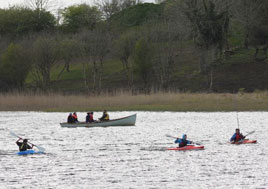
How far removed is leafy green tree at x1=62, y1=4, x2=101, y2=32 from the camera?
117375mm

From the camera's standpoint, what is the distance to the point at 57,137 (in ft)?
143

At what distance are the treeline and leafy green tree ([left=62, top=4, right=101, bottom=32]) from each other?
2.84 m

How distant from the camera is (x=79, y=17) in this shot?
12581cm

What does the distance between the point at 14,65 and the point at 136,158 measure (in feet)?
209

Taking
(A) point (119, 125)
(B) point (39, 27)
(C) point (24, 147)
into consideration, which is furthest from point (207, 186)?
(B) point (39, 27)

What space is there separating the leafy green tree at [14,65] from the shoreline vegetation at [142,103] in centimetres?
2492

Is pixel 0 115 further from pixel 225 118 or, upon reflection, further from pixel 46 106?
pixel 225 118

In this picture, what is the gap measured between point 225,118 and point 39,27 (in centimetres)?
7741

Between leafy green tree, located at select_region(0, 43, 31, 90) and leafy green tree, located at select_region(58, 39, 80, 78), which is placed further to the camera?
leafy green tree, located at select_region(58, 39, 80, 78)

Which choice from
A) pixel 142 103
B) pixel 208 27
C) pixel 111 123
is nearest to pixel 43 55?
pixel 208 27

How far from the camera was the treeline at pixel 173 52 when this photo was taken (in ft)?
300

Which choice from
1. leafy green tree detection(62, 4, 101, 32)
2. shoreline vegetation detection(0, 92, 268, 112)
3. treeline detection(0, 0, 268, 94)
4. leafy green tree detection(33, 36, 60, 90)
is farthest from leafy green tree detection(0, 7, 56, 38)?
shoreline vegetation detection(0, 92, 268, 112)

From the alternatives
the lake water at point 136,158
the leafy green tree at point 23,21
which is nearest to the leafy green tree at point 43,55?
the leafy green tree at point 23,21

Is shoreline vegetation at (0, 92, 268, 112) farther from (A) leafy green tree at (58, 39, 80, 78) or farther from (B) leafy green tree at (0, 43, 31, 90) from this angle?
(A) leafy green tree at (58, 39, 80, 78)
